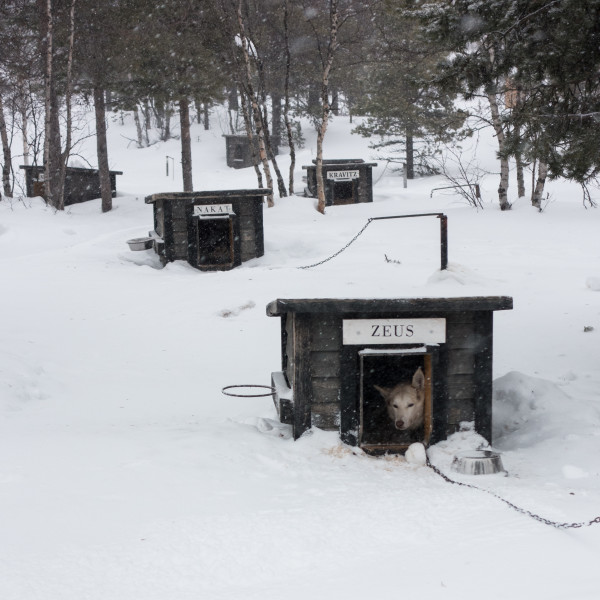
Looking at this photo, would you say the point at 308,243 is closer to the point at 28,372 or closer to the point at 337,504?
the point at 28,372

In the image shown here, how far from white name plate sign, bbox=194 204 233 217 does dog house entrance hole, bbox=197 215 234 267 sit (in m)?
0.11

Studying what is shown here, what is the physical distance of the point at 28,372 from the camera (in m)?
8.22

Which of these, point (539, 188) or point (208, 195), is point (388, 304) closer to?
point (208, 195)

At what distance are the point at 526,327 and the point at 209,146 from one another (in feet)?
128

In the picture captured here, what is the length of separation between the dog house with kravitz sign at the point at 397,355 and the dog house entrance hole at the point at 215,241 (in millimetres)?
9888

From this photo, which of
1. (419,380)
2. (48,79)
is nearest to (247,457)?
(419,380)

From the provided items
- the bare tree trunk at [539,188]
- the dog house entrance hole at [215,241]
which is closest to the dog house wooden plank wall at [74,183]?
the dog house entrance hole at [215,241]

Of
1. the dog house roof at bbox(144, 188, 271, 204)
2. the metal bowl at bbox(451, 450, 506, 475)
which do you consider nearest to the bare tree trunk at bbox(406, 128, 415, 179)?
the dog house roof at bbox(144, 188, 271, 204)

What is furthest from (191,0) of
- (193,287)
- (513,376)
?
(513,376)

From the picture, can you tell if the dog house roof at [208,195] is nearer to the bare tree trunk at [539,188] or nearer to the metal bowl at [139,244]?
the metal bowl at [139,244]

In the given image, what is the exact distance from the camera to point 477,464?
5148 millimetres

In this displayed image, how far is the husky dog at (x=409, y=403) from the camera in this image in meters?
5.77

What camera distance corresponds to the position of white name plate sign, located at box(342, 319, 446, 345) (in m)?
5.47

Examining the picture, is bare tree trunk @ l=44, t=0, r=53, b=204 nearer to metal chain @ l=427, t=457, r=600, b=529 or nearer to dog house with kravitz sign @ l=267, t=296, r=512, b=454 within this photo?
dog house with kravitz sign @ l=267, t=296, r=512, b=454
